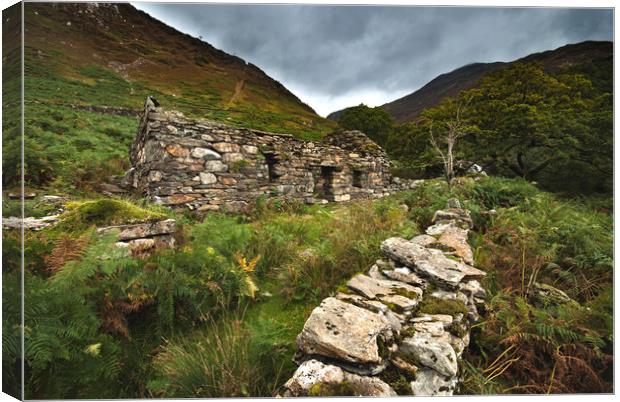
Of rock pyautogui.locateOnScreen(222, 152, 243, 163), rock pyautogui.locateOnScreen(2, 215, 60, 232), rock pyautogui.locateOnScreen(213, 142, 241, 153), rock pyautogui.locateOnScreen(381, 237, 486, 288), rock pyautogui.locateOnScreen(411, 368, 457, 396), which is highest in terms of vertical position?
rock pyautogui.locateOnScreen(213, 142, 241, 153)

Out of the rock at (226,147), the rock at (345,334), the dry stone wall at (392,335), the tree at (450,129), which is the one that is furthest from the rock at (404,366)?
the tree at (450,129)

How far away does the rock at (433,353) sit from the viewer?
1513 mm

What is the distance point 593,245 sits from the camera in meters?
2.81

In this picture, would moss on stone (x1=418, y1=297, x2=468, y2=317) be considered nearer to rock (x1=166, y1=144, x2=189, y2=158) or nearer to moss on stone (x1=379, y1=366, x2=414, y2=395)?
moss on stone (x1=379, y1=366, x2=414, y2=395)

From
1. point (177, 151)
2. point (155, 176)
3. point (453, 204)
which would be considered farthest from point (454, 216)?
point (155, 176)

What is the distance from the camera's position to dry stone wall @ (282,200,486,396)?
141 centimetres

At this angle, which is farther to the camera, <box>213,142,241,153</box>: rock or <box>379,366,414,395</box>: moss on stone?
<box>213,142,241,153</box>: rock

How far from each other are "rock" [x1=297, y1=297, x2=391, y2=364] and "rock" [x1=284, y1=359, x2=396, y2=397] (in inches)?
3.0

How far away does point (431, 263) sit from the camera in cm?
247

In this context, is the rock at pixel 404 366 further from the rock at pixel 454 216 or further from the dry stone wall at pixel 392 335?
the rock at pixel 454 216

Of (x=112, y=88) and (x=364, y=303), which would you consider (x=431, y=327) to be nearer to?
(x=364, y=303)

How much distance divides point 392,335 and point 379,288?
51 cm

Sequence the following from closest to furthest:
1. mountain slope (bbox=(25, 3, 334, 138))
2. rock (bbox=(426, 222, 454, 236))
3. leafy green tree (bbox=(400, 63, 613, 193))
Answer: rock (bbox=(426, 222, 454, 236)) < leafy green tree (bbox=(400, 63, 613, 193)) < mountain slope (bbox=(25, 3, 334, 138))

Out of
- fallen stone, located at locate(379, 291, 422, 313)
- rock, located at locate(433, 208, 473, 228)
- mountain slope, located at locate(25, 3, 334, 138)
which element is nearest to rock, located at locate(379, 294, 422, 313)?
fallen stone, located at locate(379, 291, 422, 313)
